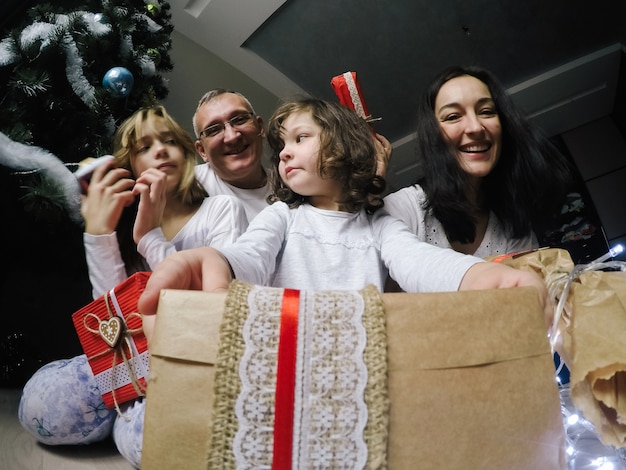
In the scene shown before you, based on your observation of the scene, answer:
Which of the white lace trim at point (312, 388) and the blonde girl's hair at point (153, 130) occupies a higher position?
the blonde girl's hair at point (153, 130)

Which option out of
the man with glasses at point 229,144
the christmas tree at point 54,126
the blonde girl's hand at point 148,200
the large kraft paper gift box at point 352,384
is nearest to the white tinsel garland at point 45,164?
the christmas tree at point 54,126

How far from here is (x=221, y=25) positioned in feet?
3.02

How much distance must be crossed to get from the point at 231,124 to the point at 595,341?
0.66 metres

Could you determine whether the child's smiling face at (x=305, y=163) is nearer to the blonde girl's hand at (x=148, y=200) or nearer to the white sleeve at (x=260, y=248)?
the white sleeve at (x=260, y=248)

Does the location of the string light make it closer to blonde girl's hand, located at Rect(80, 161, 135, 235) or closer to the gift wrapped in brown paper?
the gift wrapped in brown paper

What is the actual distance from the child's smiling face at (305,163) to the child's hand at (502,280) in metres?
0.25

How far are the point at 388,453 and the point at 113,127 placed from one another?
2.39 ft

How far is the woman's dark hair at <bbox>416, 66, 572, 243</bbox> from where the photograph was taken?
83 cm

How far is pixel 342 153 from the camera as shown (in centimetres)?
66

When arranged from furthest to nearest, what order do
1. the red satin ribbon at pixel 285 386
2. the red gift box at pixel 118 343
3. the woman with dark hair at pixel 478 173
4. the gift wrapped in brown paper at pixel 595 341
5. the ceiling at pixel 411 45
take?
the ceiling at pixel 411 45, the woman with dark hair at pixel 478 173, the red gift box at pixel 118 343, the gift wrapped in brown paper at pixel 595 341, the red satin ribbon at pixel 285 386

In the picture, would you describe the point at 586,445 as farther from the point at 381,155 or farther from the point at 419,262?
the point at 381,155

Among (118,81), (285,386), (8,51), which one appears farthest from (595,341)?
(8,51)

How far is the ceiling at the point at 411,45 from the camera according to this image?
942 millimetres

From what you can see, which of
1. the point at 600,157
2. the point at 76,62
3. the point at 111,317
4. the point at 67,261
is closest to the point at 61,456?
the point at 111,317
